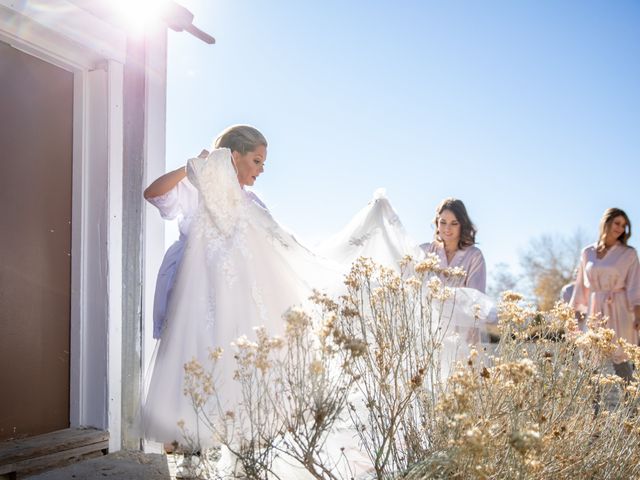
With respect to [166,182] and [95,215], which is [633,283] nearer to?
[166,182]

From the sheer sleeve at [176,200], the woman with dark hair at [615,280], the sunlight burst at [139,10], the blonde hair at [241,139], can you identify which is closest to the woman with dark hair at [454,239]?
the woman with dark hair at [615,280]

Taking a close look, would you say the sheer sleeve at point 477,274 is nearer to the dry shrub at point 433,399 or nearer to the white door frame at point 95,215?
the dry shrub at point 433,399

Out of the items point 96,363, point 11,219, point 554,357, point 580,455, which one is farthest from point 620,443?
point 11,219

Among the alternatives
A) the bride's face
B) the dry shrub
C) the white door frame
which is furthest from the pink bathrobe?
the white door frame

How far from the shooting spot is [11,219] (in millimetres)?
3186

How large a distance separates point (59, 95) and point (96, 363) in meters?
1.58

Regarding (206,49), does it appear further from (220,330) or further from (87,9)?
→ (220,330)

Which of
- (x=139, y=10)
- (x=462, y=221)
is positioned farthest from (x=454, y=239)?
(x=139, y=10)

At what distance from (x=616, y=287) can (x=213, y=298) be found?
351 centimetres

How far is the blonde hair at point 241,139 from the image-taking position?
3254 mm

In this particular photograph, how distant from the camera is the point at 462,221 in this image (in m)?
4.35

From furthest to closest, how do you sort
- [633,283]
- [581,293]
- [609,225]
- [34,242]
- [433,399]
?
[581,293] → [609,225] → [633,283] → [34,242] → [433,399]

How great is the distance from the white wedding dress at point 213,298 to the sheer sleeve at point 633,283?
3125mm

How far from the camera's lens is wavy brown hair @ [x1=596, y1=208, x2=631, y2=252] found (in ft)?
16.1
